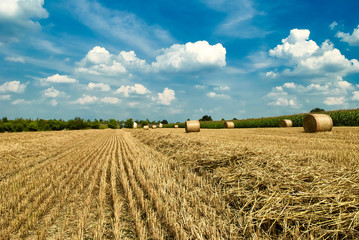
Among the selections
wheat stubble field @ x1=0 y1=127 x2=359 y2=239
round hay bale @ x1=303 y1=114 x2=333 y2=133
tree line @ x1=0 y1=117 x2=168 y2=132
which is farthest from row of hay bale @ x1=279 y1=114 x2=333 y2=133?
tree line @ x1=0 y1=117 x2=168 y2=132

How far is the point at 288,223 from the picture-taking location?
2639 mm

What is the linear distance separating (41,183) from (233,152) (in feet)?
18.0

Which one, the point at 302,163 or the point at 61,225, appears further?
the point at 302,163

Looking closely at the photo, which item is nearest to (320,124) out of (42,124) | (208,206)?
(208,206)

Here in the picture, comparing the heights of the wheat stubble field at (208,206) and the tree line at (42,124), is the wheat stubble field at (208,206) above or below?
below

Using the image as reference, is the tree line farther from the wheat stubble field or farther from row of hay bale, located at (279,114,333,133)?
row of hay bale, located at (279,114,333,133)

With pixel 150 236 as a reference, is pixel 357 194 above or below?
above

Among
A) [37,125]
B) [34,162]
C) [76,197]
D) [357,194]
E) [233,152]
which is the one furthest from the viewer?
[37,125]

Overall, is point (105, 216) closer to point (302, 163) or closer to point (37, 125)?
point (302, 163)

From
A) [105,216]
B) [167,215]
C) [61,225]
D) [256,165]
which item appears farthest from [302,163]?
[61,225]

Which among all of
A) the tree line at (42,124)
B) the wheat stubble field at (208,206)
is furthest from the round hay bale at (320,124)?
the tree line at (42,124)

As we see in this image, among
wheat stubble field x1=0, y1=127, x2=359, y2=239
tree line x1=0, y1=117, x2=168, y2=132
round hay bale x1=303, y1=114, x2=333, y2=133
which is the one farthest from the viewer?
tree line x1=0, y1=117, x2=168, y2=132

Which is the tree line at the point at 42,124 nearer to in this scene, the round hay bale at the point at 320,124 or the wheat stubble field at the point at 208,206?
the wheat stubble field at the point at 208,206

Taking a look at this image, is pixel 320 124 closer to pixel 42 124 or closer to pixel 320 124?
pixel 320 124
